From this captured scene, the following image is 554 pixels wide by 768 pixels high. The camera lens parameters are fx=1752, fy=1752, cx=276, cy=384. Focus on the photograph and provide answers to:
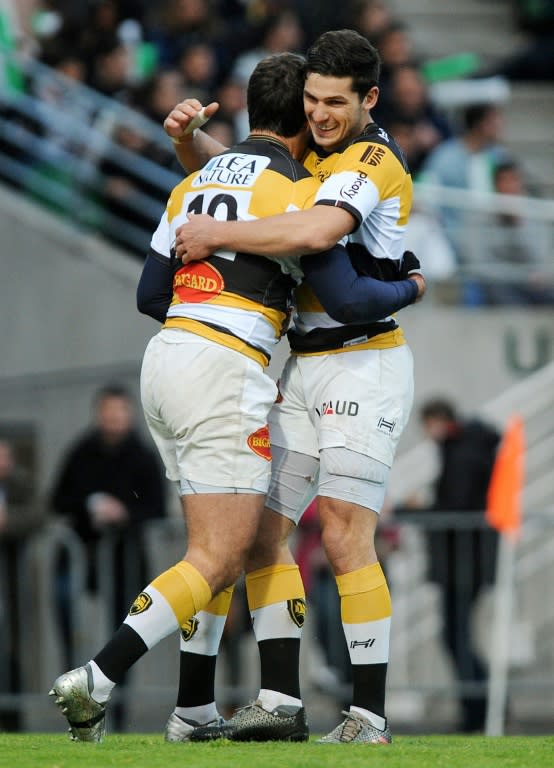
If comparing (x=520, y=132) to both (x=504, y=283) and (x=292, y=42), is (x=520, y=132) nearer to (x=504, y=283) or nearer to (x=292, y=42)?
(x=292, y=42)

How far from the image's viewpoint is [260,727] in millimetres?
6449

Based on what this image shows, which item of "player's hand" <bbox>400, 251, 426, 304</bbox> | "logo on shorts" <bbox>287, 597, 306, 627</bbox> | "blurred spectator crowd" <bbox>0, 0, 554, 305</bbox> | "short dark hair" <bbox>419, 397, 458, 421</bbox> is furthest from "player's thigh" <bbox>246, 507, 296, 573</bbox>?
"blurred spectator crowd" <bbox>0, 0, 554, 305</bbox>

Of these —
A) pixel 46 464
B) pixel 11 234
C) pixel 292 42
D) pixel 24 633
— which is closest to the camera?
pixel 24 633

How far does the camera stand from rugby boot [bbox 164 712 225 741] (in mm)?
6539

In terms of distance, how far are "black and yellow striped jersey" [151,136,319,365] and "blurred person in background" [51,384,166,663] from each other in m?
5.41

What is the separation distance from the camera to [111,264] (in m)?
13.6

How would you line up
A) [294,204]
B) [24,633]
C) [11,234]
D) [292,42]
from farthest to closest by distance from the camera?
[292,42]
[11,234]
[24,633]
[294,204]

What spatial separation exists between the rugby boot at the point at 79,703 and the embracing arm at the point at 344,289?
155 cm

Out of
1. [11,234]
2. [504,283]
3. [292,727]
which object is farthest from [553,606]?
[292,727]

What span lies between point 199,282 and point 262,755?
173cm

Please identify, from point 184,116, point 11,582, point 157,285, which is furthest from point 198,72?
point 157,285

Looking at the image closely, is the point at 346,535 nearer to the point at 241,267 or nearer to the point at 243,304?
the point at 243,304

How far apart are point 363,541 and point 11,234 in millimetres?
8143

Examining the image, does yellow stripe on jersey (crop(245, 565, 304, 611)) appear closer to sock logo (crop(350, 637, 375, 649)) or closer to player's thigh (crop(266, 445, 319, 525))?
player's thigh (crop(266, 445, 319, 525))
